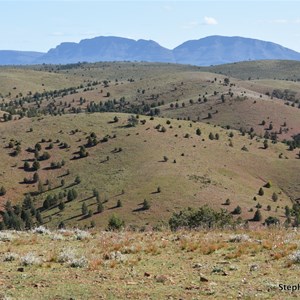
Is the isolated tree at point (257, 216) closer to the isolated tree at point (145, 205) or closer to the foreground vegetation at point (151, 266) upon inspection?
the isolated tree at point (145, 205)

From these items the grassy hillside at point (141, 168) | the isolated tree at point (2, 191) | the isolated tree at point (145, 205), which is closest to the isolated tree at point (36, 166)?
the grassy hillside at point (141, 168)

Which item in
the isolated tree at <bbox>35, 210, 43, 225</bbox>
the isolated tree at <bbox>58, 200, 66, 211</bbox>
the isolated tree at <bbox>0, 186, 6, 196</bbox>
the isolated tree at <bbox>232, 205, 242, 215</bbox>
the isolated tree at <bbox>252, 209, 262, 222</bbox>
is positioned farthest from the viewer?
the isolated tree at <bbox>0, 186, 6, 196</bbox>

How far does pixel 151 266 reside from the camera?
15820 mm

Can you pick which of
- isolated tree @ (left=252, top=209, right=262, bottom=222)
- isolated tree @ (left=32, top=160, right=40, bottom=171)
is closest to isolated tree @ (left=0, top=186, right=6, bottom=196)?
isolated tree @ (left=32, top=160, right=40, bottom=171)

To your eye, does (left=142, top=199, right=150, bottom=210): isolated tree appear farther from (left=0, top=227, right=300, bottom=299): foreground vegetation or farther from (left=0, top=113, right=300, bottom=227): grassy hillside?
(left=0, top=227, right=300, bottom=299): foreground vegetation

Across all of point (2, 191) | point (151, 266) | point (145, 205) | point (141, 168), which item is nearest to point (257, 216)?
point (145, 205)

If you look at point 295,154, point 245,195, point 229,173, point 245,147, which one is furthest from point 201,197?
point 295,154

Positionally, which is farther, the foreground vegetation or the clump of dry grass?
the clump of dry grass

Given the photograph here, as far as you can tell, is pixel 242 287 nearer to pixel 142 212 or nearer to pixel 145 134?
pixel 142 212

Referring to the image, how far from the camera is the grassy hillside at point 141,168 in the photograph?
92225mm

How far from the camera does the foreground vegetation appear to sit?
12.7m

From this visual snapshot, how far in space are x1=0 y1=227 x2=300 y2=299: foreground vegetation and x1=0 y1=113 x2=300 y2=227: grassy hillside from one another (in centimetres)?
5976

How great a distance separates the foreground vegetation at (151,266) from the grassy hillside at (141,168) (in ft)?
196

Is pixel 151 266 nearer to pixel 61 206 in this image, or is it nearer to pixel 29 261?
pixel 29 261
